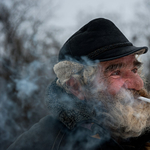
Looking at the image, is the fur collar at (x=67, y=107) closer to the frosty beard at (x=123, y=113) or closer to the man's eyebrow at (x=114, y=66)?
the frosty beard at (x=123, y=113)

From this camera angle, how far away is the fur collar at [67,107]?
164 centimetres

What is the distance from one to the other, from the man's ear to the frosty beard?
109 mm

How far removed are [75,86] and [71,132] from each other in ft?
1.79

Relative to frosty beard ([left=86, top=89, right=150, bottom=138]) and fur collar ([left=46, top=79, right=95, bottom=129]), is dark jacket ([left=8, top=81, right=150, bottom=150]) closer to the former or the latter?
fur collar ([left=46, top=79, right=95, bottom=129])

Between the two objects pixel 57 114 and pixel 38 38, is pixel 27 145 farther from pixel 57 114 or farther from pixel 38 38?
pixel 38 38

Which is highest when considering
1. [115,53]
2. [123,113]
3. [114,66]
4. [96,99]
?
[115,53]

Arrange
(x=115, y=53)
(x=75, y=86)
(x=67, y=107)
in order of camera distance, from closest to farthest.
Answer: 1. (x=115, y=53)
2. (x=67, y=107)
3. (x=75, y=86)

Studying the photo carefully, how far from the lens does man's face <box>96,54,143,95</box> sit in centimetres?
176

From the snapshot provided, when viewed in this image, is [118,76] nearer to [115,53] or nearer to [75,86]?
[115,53]

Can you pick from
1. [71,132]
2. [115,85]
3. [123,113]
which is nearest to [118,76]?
[115,85]

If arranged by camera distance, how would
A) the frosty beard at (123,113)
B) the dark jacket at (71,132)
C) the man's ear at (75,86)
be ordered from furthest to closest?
the man's ear at (75,86) < the frosty beard at (123,113) < the dark jacket at (71,132)

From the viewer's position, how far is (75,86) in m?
1.88

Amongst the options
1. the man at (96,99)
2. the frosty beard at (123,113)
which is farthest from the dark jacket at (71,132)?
the frosty beard at (123,113)

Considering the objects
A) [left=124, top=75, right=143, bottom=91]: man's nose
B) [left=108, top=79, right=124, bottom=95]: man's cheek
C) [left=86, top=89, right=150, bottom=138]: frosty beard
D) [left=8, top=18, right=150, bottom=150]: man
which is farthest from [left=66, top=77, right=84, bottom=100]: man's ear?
[left=124, top=75, right=143, bottom=91]: man's nose
